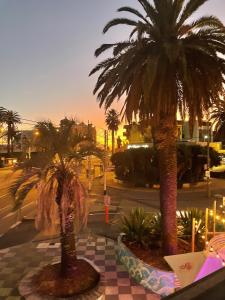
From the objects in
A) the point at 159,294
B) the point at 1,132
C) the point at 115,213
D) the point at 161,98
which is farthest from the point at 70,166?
the point at 1,132

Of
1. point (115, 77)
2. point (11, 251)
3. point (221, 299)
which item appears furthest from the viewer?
point (11, 251)

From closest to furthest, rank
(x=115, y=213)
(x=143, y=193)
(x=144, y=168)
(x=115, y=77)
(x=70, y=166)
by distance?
1. (x=70, y=166)
2. (x=115, y=77)
3. (x=115, y=213)
4. (x=143, y=193)
5. (x=144, y=168)

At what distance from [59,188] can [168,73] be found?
5.81 m

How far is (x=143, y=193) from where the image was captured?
35.2 metres

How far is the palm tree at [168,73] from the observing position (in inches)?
483

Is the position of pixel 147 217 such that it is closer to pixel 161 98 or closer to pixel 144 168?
pixel 161 98

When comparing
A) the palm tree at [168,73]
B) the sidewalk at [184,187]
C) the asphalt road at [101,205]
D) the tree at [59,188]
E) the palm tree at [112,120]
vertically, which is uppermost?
the palm tree at [112,120]

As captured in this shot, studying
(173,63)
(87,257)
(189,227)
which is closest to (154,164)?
(189,227)

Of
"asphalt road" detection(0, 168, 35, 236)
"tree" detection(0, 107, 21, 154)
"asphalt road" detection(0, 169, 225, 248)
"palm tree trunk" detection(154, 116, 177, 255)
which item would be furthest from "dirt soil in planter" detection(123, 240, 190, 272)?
"tree" detection(0, 107, 21, 154)

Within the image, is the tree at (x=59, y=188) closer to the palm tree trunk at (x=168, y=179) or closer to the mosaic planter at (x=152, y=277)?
the mosaic planter at (x=152, y=277)

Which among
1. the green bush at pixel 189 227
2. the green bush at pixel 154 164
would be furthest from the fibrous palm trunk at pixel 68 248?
the green bush at pixel 154 164

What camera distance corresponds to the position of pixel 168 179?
1325cm

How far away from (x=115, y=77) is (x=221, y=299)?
504 inches

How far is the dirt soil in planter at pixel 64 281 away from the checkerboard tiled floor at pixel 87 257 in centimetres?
52
